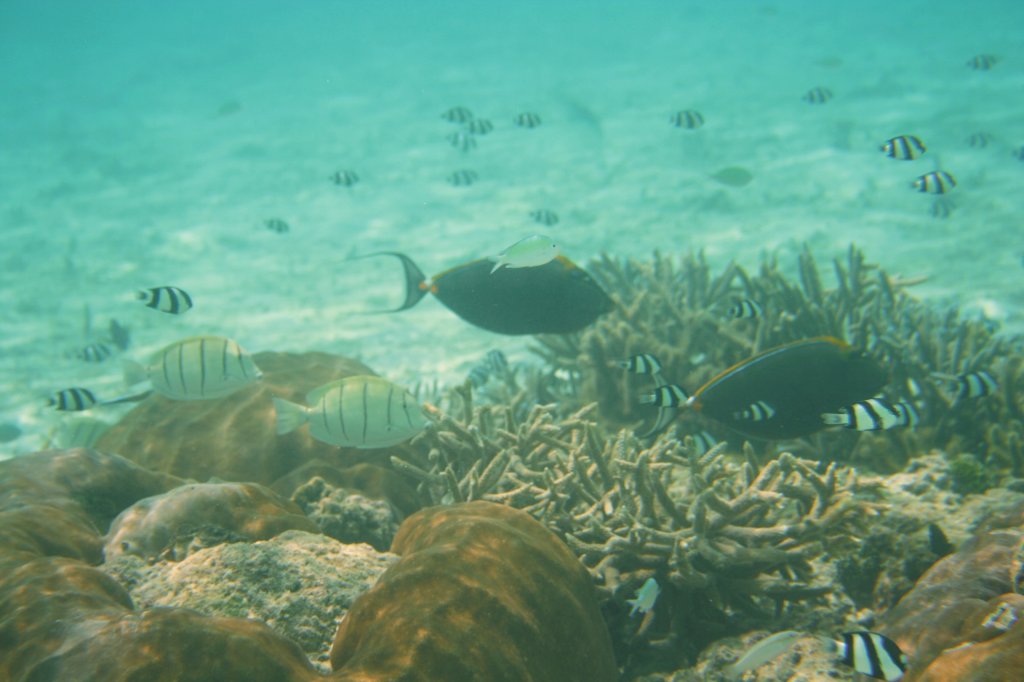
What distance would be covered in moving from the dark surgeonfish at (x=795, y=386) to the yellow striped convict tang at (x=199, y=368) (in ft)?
9.72

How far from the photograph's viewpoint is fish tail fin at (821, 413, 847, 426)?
3.33m

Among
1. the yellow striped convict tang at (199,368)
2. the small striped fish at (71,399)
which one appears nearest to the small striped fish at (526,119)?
the small striped fish at (71,399)

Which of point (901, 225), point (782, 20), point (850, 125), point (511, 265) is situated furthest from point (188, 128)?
point (782, 20)

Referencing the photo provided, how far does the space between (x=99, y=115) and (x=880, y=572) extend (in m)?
49.5

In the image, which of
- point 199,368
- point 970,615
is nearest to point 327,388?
point 199,368

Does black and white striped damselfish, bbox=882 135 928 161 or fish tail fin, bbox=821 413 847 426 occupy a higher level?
black and white striped damselfish, bbox=882 135 928 161

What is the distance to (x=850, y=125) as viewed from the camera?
866 inches

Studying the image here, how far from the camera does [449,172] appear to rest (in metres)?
23.4

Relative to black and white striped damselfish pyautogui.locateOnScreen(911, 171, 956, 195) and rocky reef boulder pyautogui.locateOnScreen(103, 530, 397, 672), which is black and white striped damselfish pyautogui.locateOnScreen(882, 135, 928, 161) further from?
rocky reef boulder pyautogui.locateOnScreen(103, 530, 397, 672)

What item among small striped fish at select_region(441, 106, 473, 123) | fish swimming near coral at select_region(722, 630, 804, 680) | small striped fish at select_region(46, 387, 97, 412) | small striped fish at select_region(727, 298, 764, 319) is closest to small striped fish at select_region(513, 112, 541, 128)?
small striped fish at select_region(441, 106, 473, 123)

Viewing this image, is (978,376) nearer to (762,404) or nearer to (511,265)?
(762,404)

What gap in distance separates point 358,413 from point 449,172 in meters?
21.0

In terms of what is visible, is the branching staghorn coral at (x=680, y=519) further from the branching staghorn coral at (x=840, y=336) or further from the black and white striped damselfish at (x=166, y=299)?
the black and white striped damselfish at (x=166, y=299)

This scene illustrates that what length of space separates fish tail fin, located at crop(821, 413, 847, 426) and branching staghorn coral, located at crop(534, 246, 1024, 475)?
162 cm
